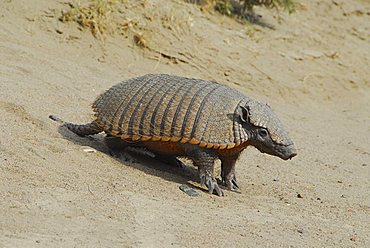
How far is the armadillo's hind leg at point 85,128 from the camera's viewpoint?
22.2 feet

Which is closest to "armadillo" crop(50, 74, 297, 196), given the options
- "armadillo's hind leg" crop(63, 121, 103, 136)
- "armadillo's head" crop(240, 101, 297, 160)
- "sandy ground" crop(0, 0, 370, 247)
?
"armadillo's head" crop(240, 101, 297, 160)

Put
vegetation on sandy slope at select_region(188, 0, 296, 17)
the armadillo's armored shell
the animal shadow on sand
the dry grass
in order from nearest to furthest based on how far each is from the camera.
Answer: the armadillo's armored shell
the animal shadow on sand
the dry grass
vegetation on sandy slope at select_region(188, 0, 296, 17)

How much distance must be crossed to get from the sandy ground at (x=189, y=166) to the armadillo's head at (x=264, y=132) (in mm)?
479

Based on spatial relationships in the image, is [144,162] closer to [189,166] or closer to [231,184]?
[189,166]

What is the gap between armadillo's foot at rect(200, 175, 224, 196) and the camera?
6312mm

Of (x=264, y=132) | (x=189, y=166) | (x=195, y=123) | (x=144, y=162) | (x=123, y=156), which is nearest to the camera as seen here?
(x=195, y=123)

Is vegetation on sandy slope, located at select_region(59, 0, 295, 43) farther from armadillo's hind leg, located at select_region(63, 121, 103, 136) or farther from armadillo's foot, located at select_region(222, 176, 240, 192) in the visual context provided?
armadillo's foot, located at select_region(222, 176, 240, 192)

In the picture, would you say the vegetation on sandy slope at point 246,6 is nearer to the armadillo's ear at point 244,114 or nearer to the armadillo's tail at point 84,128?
the armadillo's tail at point 84,128

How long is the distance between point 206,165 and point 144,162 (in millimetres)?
769

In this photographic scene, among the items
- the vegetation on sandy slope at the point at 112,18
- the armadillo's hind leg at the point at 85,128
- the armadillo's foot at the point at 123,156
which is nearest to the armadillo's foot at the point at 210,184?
the armadillo's foot at the point at 123,156

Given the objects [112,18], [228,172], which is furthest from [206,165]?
[112,18]

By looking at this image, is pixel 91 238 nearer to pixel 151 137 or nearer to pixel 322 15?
pixel 151 137

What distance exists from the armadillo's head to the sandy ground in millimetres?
479

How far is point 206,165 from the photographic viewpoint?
635cm
